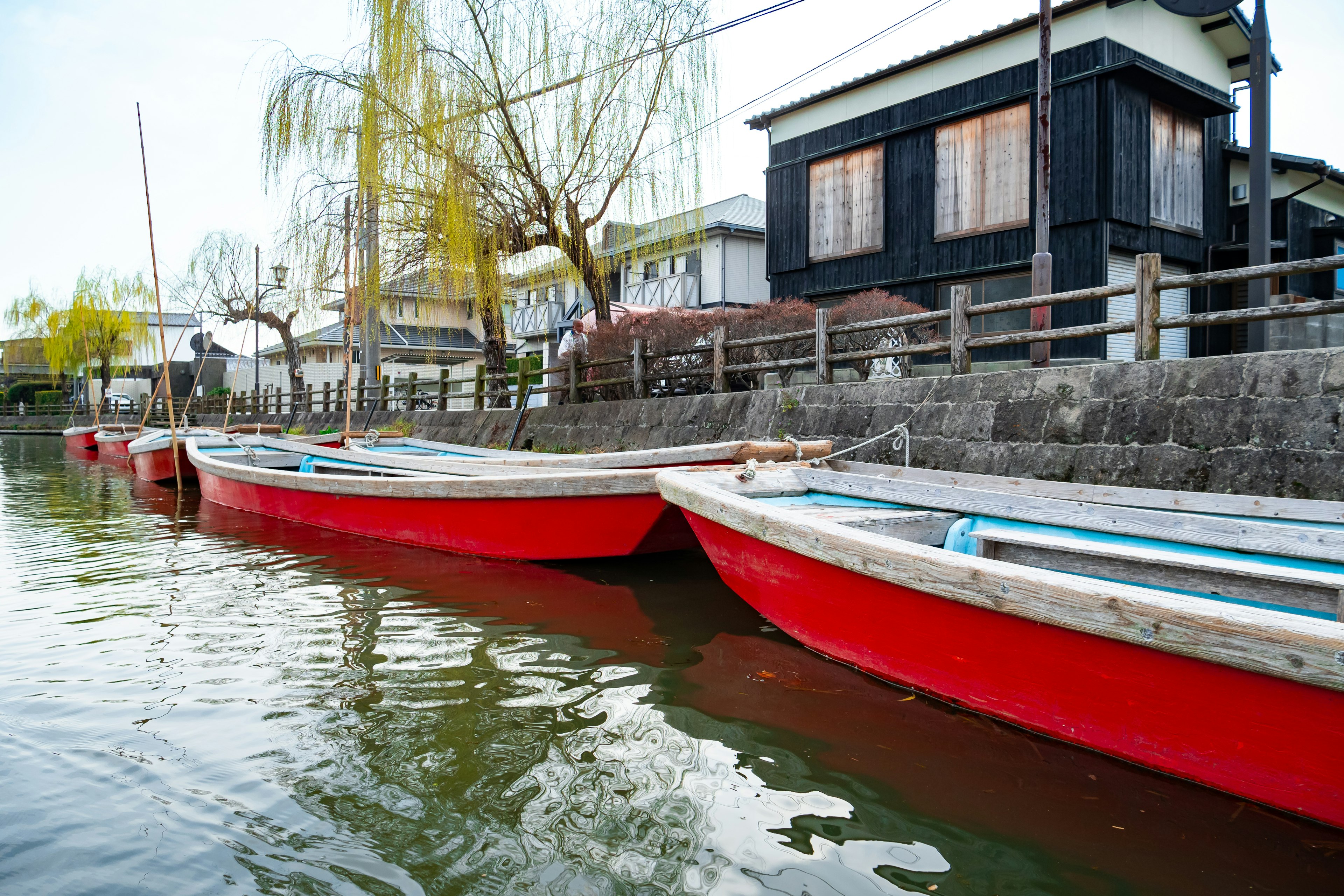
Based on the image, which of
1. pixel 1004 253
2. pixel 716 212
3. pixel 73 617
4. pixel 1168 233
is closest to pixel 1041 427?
pixel 73 617

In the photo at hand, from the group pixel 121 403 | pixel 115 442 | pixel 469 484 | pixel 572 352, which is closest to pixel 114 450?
pixel 115 442

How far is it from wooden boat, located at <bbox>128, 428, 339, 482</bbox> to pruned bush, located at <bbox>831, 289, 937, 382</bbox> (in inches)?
308

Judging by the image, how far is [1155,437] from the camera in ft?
18.1

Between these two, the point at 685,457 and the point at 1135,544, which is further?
the point at 685,457

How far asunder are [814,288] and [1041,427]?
36.1 ft

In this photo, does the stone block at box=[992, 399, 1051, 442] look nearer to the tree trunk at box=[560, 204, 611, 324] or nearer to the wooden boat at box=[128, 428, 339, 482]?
the tree trunk at box=[560, 204, 611, 324]

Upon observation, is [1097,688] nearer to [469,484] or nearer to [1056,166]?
[469,484]

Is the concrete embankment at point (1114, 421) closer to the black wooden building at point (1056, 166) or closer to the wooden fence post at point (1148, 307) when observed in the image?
the wooden fence post at point (1148, 307)

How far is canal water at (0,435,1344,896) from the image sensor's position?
219 cm

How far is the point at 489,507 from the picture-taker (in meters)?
5.89

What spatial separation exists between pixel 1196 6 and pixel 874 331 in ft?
15.2

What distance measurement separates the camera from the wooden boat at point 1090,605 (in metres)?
2.14

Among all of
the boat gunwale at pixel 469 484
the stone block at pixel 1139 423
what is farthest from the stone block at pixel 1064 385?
the boat gunwale at pixel 469 484

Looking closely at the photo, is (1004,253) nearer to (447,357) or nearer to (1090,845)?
(1090,845)
